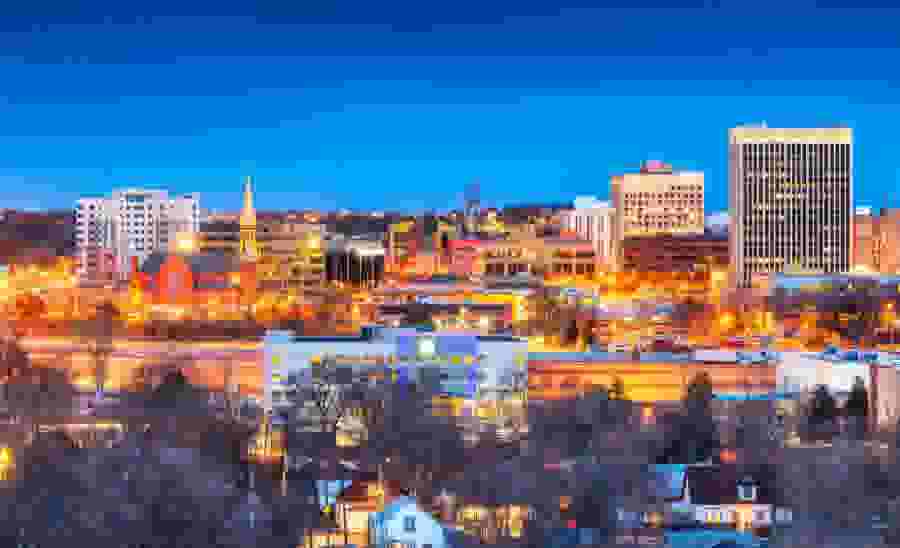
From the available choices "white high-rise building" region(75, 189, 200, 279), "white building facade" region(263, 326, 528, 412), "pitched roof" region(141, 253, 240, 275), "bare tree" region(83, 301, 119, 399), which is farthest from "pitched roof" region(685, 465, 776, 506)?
"white high-rise building" region(75, 189, 200, 279)

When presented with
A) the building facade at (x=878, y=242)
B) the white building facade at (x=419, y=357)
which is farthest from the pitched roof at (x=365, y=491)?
the building facade at (x=878, y=242)

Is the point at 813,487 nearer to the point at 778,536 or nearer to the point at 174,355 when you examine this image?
the point at 778,536

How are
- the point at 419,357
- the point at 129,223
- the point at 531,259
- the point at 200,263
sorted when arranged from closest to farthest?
the point at 419,357 < the point at 200,263 < the point at 531,259 < the point at 129,223

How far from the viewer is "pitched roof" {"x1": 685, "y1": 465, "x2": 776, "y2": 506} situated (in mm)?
27234

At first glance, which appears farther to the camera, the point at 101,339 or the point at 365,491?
the point at 101,339

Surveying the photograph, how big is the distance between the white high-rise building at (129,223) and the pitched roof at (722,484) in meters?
74.4

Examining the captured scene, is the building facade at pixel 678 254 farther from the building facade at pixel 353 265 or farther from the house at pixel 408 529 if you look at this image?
the house at pixel 408 529

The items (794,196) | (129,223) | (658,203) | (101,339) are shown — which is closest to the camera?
(101,339)

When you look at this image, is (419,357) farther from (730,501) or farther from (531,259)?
(531,259)

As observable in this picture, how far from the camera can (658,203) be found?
4872 inches

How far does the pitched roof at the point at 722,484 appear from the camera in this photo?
89.4ft

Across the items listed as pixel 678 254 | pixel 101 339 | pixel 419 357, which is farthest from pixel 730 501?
pixel 678 254

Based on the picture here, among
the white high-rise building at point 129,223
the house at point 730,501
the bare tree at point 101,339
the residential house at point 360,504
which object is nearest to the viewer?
the residential house at point 360,504

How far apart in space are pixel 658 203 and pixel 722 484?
9698 centimetres
